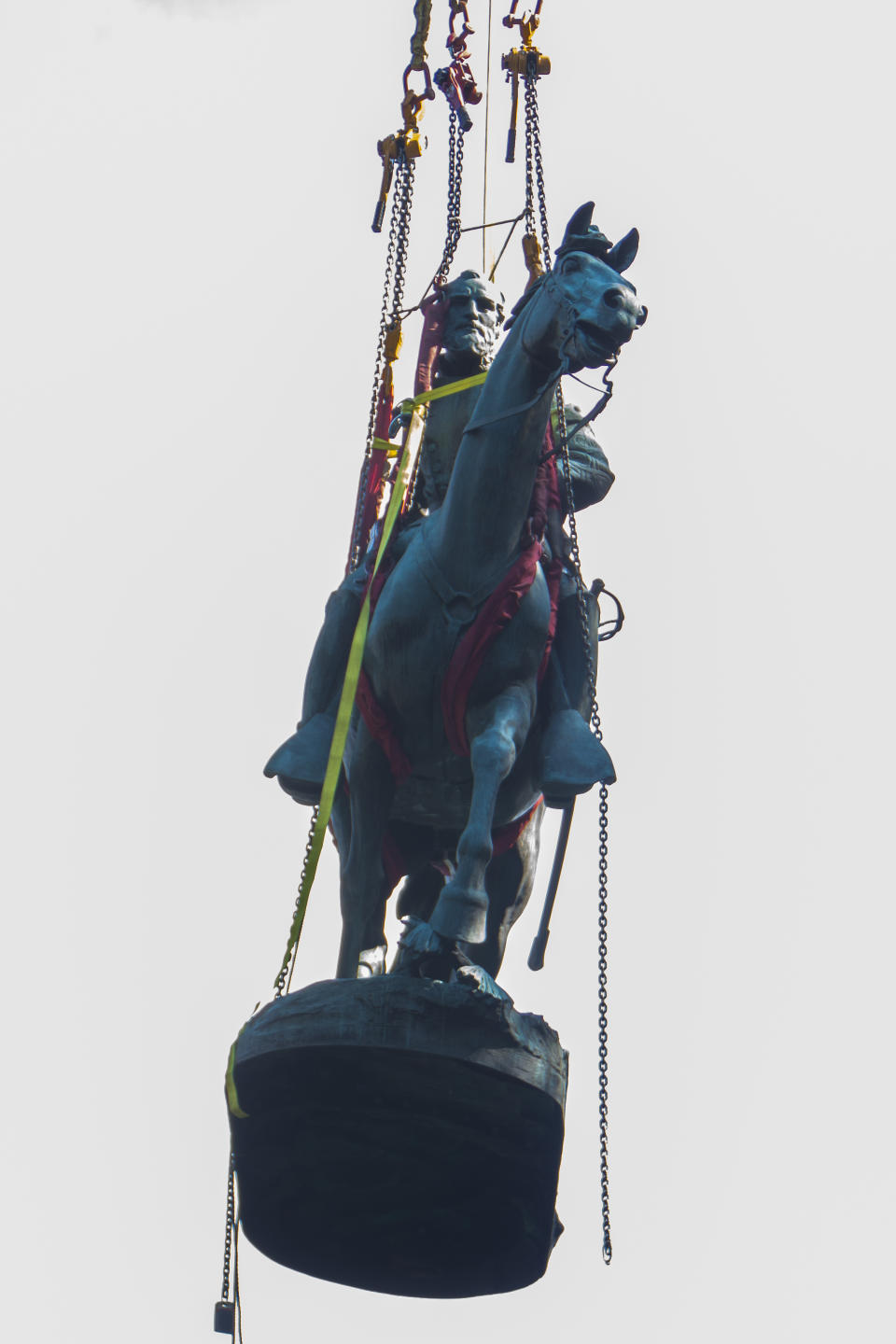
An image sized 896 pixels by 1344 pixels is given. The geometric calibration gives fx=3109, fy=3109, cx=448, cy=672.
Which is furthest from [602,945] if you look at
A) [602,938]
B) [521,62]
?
[521,62]

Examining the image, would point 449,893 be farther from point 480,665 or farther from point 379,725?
point 379,725

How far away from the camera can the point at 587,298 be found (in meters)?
14.0

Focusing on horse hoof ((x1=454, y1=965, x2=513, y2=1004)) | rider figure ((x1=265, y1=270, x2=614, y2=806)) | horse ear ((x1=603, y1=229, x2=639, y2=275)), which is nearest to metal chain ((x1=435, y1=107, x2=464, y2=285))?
rider figure ((x1=265, y1=270, x2=614, y2=806))

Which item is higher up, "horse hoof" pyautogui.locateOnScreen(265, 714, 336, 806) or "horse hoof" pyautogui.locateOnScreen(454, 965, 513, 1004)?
"horse hoof" pyautogui.locateOnScreen(265, 714, 336, 806)

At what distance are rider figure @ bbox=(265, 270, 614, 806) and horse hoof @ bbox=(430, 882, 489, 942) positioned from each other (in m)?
1.08

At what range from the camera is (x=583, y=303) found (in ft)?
46.0

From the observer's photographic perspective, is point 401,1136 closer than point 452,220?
Yes

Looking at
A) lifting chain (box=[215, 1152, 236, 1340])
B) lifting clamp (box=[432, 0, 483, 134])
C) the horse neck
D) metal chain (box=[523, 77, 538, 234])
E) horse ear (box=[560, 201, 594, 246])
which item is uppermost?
lifting clamp (box=[432, 0, 483, 134])

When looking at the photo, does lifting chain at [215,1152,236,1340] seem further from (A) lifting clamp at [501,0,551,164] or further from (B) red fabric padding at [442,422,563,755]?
(A) lifting clamp at [501,0,551,164]

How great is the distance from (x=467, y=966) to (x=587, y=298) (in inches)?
120

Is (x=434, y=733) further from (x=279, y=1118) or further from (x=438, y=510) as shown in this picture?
(x=279, y=1118)

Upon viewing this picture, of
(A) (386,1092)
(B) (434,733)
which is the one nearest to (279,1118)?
(A) (386,1092)

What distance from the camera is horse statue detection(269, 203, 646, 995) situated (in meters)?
13.9

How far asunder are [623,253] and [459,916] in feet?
10.4
